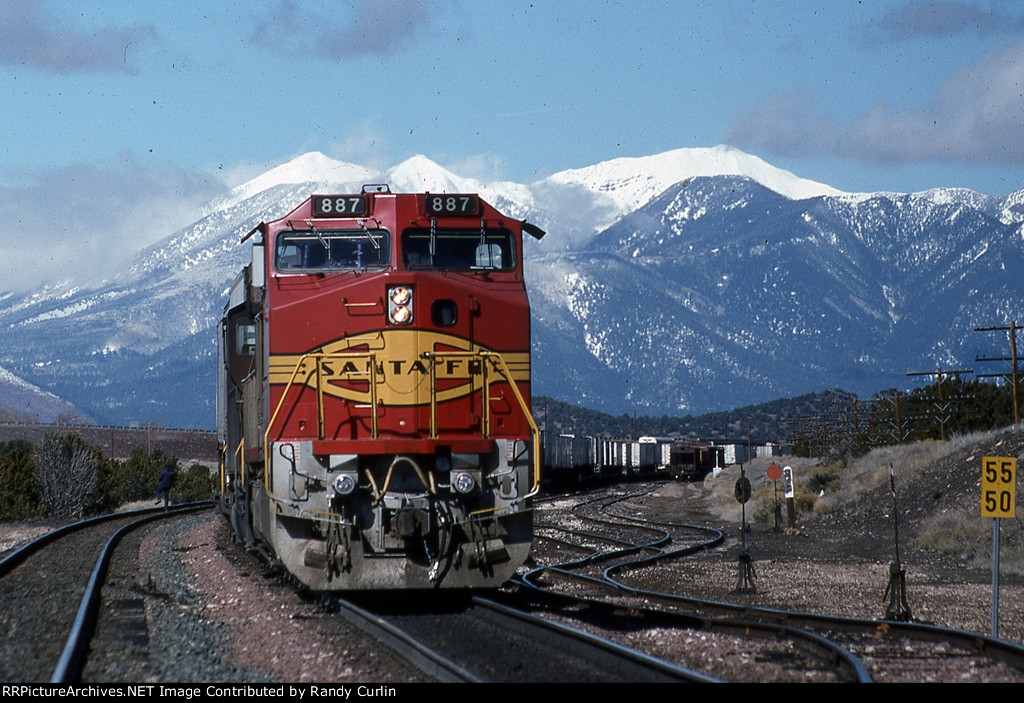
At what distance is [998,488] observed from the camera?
575 inches

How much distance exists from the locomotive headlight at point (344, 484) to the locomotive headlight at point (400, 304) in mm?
1831

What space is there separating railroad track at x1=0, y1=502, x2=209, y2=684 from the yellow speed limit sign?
31.2 feet

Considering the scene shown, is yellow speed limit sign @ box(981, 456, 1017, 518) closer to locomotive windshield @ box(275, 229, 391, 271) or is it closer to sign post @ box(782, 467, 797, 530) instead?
locomotive windshield @ box(275, 229, 391, 271)

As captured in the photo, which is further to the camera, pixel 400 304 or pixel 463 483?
pixel 400 304

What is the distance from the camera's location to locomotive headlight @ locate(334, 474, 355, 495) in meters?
14.1

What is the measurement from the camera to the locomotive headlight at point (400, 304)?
48.4 ft

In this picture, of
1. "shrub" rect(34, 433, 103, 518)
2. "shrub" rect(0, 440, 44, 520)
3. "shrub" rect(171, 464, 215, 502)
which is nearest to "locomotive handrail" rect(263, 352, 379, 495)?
"shrub" rect(0, 440, 44, 520)

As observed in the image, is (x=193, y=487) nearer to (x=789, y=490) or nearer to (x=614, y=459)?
(x=614, y=459)

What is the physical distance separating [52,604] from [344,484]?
15.0 feet

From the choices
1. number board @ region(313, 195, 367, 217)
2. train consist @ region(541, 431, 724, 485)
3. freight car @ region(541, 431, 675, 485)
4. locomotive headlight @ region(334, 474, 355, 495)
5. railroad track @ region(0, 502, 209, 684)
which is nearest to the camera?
railroad track @ region(0, 502, 209, 684)

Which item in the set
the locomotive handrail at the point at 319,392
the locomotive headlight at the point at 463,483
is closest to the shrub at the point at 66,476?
the locomotive handrail at the point at 319,392

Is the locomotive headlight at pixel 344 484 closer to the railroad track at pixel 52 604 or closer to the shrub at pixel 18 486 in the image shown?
the railroad track at pixel 52 604

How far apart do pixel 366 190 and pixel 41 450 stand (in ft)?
223

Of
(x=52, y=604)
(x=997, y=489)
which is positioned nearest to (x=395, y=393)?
(x=52, y=604)
